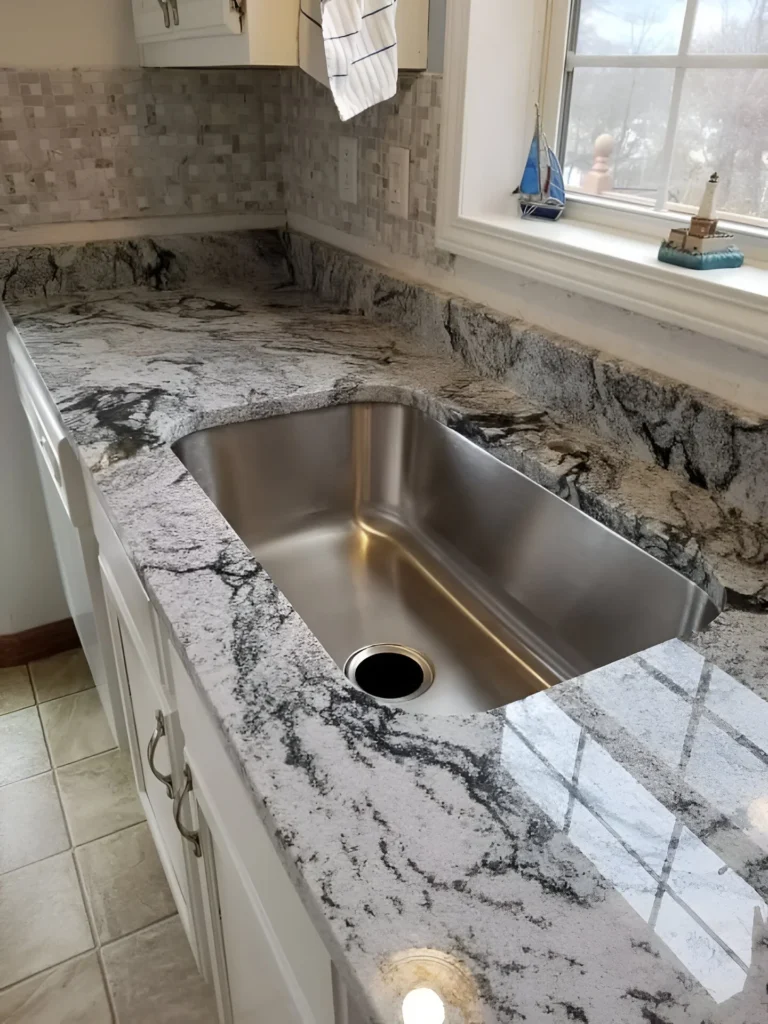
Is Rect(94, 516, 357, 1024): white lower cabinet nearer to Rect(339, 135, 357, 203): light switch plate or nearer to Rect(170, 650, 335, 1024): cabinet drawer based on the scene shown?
Rect(170, 650, 335, 1024): cabinet drawer

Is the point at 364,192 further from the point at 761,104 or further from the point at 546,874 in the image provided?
the point at 546,874

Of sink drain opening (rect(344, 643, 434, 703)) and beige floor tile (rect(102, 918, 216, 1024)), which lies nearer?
sink drain opening (rect(344, 643, 434, 703))

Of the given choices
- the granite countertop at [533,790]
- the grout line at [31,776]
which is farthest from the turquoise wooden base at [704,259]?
the grout line at [31,776]

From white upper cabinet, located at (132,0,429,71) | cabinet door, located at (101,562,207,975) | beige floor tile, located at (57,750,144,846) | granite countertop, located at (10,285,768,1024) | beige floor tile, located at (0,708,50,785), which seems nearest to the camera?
granite countertop, located at (10,285,768,1024)

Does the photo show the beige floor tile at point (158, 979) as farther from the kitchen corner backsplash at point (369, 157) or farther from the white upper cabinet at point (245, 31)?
the white upper cabinet at point (245, 31)

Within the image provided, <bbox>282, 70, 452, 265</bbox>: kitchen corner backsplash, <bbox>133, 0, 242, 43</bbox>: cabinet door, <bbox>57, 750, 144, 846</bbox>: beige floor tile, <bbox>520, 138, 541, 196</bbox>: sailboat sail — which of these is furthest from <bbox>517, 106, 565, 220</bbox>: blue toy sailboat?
<bbox>57, 750, 144, 846</bbox>: beige floor tile

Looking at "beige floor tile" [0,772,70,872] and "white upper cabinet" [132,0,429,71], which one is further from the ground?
"white upper cabinet" [132,0,429,71]

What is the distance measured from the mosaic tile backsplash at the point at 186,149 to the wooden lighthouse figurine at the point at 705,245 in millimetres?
464

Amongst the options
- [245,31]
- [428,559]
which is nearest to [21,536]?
[428,559]

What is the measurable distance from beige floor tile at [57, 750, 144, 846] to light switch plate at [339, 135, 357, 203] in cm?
120

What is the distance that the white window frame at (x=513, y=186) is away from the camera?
1001mm

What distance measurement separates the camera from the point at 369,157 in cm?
143

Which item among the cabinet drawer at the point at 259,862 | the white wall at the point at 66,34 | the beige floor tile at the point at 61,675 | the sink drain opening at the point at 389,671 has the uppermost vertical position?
the white wall at the point at 66,34

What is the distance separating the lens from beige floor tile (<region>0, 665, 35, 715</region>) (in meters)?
1.88
